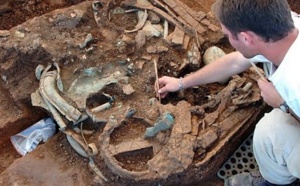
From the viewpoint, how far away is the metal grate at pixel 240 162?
3957mm

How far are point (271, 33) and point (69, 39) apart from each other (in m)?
1.89

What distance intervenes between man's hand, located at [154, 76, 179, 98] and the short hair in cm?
103

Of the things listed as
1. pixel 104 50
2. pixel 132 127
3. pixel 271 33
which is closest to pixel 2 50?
pixel 104 50

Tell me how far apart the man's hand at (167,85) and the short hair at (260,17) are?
1027 millimetres

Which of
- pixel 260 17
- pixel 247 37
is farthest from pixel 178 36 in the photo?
pixel 260 17

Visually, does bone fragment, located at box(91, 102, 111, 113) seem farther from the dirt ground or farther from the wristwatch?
the wristwatch

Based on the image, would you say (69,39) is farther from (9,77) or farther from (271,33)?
(271,33)

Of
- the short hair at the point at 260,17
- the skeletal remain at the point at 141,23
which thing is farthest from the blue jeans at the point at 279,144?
the skeletal remain at the point at 141,23

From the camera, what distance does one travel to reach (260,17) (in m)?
2.83

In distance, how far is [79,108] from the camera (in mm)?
3908

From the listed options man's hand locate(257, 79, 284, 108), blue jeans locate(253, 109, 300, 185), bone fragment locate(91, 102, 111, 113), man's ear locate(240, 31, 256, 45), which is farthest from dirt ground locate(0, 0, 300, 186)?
man's ear locate(240, 31, 256, 45)

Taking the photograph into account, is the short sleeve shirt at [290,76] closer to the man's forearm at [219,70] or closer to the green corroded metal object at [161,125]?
the man's forearm at [219,70]

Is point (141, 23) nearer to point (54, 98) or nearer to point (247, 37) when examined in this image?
point (54, 98)

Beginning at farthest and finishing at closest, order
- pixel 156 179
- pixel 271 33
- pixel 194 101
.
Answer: pixel 194 101 → pixel 156 179 → pixel 271 33
